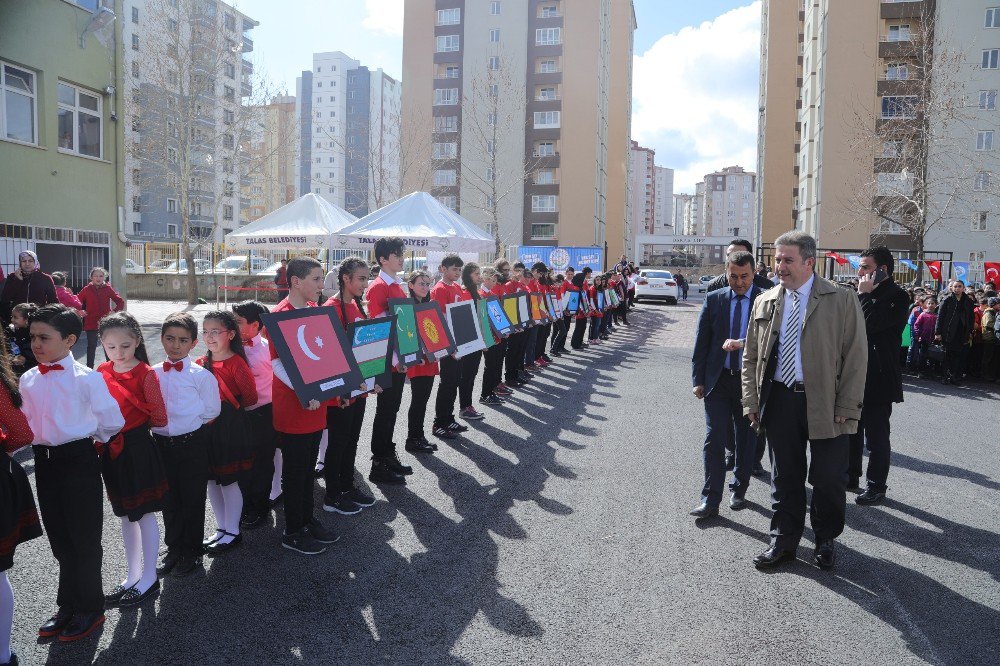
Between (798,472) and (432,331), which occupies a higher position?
(432,331)

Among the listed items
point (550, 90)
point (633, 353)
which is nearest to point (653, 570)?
point (633, 353)

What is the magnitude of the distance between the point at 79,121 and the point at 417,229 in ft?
35.5

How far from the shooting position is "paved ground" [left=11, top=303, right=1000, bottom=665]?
3.66 m

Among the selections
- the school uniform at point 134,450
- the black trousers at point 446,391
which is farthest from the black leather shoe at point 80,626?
the black trousers at point 446,391

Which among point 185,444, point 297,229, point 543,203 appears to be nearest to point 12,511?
point 185,444

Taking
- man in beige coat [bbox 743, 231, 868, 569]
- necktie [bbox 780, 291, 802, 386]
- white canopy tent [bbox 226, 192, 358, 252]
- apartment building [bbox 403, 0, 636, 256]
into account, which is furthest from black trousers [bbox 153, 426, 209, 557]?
apartment building [bbox 403, 0, 636, 256]

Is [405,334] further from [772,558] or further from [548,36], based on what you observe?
[548,36]

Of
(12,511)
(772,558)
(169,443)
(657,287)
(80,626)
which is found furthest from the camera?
(657,287)

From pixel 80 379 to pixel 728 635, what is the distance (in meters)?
3.61

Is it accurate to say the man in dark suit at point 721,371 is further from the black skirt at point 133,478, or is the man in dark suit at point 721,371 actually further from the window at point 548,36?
the window at point 548,36

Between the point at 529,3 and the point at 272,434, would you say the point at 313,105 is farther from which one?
the point at 272,434

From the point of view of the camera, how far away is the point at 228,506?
16.3 ft

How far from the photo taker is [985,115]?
45.7m

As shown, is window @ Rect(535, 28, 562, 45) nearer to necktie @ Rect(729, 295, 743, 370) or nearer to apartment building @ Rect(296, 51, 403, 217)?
apartment building @ Rect(296, 51, 403, 217)
